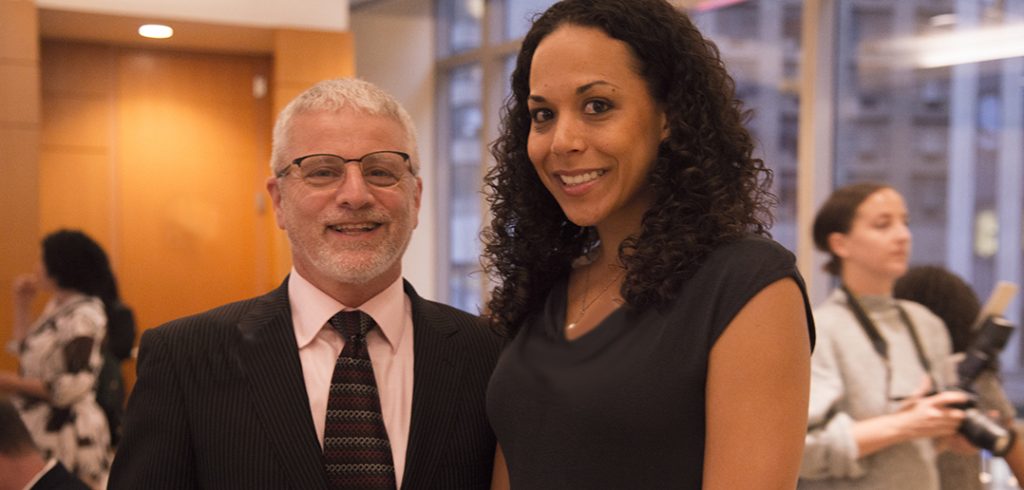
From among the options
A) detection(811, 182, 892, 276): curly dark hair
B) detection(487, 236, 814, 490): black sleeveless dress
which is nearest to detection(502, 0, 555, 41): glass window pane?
detection(811, 182, 892, 276): curly dark hair

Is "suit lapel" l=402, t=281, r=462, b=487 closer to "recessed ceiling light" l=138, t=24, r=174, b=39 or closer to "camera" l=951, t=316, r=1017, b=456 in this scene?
"camera" l=951, t=316, r=1017, b=456

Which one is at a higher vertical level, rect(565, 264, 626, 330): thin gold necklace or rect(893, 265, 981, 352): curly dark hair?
rect(565, 264, 626, 330): thin gold necklace

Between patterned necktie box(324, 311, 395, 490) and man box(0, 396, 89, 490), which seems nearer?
patterned necktie box(324, 311, 395, 490)

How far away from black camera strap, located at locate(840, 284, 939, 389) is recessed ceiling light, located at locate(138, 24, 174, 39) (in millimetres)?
4894

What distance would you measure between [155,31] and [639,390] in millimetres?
5981

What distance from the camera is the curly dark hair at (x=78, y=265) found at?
16.1ft

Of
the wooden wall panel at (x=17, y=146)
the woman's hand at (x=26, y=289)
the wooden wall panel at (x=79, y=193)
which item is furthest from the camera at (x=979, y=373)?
the wooden wall panel at (x=79, y=193)

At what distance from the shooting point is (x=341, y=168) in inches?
75.9

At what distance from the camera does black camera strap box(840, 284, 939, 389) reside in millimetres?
3129

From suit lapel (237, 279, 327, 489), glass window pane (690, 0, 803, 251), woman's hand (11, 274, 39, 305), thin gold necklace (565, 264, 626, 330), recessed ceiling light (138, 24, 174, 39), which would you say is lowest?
woman's hand (11, 274, 39, 305)

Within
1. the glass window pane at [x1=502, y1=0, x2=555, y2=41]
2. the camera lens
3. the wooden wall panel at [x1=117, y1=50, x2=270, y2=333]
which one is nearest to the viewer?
the camera lens

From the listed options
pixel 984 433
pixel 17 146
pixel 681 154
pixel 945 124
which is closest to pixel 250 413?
pixel 681 154

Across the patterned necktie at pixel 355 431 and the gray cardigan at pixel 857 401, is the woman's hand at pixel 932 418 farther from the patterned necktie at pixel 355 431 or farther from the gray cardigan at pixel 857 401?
the patterned necktie at pixel 355 431

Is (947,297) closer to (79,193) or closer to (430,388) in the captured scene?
(430,388)
